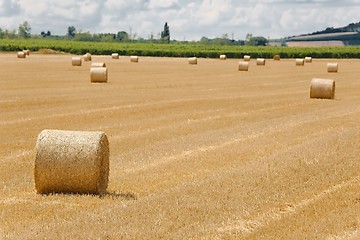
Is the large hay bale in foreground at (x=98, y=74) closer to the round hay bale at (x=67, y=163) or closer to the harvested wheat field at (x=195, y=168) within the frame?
the harvested wheat field at (x=195, y=168)

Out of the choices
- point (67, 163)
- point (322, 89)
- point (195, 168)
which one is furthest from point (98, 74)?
point (67, 163)

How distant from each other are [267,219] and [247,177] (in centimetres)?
296

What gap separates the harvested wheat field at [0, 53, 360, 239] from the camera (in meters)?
Result: 10.7

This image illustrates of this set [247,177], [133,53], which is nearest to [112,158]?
[247,177]

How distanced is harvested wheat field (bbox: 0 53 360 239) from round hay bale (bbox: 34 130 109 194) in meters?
0.20

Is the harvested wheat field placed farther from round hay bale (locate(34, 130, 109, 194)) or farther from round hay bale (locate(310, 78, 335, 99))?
round hay bale (locate(310, 78, 335, 99))

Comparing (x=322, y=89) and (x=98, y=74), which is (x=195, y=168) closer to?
(x=322, y=89)

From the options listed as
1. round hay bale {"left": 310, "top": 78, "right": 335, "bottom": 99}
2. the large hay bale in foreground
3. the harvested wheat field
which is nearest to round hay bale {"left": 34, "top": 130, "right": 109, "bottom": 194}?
the harvested wheat field

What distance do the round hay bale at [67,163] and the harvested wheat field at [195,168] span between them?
0.66ft

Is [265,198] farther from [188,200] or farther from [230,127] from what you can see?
[230,127]

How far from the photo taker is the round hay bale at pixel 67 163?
12.0 m

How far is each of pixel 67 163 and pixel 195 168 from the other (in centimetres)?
387

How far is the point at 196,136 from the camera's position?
65.4ft

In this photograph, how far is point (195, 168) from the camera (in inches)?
600
